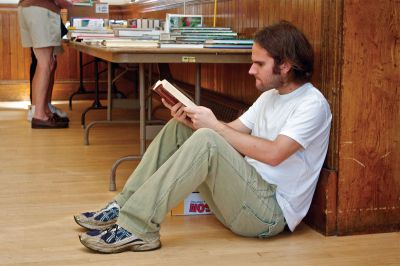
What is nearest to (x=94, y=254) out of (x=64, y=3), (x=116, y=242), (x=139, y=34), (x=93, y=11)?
(x=116, y=242)

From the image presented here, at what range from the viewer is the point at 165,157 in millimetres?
2326

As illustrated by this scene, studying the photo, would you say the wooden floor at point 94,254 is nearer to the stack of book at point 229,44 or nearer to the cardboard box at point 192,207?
the cardboard box at point 192,207

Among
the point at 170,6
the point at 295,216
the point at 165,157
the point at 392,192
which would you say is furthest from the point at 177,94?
the point at 170,6

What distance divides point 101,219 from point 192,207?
1.29ft

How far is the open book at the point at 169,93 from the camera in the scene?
88.2 inches

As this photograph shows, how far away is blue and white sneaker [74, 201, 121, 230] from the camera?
235 cm

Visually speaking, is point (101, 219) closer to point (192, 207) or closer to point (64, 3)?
point (192, 207)

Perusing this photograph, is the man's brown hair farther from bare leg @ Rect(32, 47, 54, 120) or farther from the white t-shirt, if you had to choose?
bare leg @ Rect(32, 47, 54, 120)

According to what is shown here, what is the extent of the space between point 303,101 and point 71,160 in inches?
72.3

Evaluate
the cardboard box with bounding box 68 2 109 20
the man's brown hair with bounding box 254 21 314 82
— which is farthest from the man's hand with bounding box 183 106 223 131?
the cardboard box with bounding box 68 2 109 20

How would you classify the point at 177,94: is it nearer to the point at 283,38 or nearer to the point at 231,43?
the point at 283,38

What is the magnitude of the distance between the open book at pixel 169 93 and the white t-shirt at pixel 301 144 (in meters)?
0.30

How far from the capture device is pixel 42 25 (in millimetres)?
4754

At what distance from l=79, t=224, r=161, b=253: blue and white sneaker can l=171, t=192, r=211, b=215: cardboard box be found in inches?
17.8
